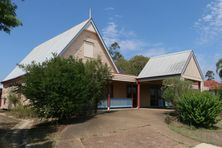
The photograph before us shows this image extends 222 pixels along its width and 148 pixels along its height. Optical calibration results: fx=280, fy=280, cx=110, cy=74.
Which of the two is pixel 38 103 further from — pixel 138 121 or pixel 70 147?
pixel 138 121

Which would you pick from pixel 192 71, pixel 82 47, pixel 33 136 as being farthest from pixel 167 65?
pixel 33 136

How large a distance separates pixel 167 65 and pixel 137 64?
109ft

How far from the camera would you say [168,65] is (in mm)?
25266

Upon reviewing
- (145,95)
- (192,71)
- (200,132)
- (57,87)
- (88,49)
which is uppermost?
(88,49)

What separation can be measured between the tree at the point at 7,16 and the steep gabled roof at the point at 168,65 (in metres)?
15.1

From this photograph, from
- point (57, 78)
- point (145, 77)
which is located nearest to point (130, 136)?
point (57, 78)

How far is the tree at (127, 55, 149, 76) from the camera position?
57000mm

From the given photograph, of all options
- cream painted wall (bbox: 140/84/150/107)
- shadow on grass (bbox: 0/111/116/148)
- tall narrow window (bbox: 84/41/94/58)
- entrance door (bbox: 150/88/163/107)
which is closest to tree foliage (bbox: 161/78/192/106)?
shadow on grass (bbox: 0/111/116/148)

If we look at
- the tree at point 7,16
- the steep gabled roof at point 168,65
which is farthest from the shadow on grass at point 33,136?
the steep gabled roof at point 168,65

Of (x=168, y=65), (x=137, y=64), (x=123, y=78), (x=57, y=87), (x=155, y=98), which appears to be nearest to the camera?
(x=57, y=87)

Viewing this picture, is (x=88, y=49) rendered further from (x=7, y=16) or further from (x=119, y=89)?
(x=7, y=16)

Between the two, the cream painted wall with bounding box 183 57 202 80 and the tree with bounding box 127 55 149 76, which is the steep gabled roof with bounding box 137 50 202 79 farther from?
the tree with bounding box 127 55 149 76

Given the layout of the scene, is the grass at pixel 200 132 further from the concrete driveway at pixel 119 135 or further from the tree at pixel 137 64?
the tree at pixel 137 64

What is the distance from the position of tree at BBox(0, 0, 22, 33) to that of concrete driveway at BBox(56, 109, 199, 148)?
5.09 meters
